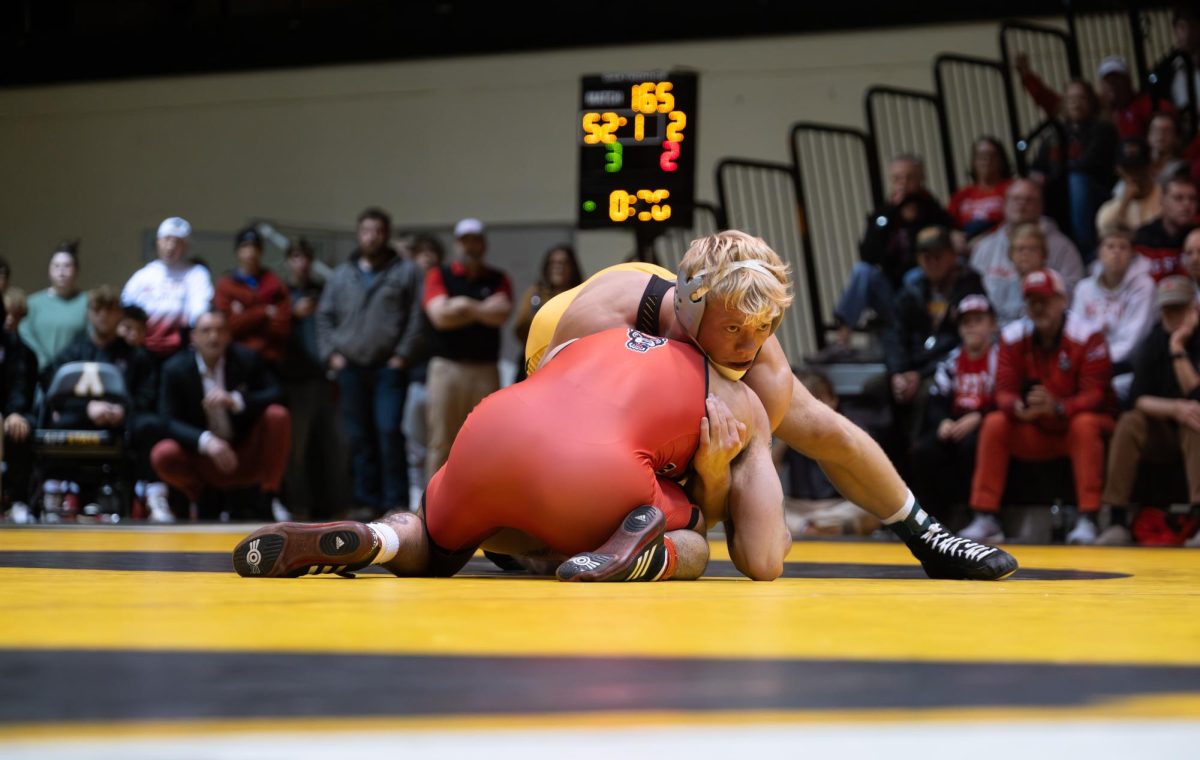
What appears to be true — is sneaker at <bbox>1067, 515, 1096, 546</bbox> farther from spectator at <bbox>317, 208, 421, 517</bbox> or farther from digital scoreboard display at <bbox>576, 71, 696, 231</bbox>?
spectator at <bbox>317, 208, 421, 517</bbox>

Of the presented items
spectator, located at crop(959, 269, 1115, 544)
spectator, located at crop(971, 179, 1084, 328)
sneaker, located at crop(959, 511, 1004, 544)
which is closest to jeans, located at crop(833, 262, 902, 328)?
spectator, located at crop(971, 179, 1084, 328)

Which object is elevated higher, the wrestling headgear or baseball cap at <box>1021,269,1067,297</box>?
the wrestling headgear

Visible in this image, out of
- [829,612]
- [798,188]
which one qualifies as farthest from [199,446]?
[829,612]

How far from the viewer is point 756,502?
129 inches

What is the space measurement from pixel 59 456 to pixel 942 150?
601cm

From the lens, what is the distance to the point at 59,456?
821cm

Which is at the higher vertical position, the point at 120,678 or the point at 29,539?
the point at 120,678

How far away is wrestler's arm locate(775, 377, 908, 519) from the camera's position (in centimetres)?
363

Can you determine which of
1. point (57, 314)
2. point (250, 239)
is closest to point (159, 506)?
point (57, 314)

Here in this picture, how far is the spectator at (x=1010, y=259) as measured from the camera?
8086 mm

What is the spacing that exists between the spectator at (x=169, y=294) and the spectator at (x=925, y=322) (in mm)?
3943

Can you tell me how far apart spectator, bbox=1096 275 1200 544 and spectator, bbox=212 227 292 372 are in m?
4.91

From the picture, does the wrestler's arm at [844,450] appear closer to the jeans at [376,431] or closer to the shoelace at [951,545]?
the shoelace at [951,545]

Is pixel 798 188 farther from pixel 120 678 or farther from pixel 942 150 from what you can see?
pixel 120 678
